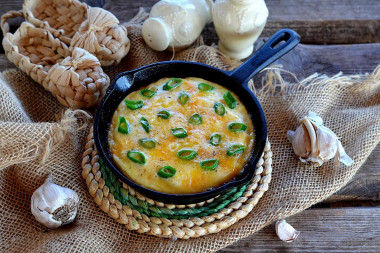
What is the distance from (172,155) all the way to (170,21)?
73cm

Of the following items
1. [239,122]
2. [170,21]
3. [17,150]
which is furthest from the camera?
[170,21]

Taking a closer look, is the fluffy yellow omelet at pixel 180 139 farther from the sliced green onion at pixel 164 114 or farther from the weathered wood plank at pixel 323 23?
the weathered wood plank at pixel 323 23

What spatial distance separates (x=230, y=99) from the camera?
1777 millimetres

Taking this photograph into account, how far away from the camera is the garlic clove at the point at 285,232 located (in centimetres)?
167

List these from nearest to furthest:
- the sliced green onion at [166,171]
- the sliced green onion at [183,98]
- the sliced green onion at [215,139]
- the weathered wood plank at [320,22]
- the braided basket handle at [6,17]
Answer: the sliced green onion at [166,171] → the sliced green onion at [215,139] → the sliced green onion at [183,98] → the braided basket handle at [6,17] → the weathered wood plank at [320,22]

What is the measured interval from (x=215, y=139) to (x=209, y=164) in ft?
0.38

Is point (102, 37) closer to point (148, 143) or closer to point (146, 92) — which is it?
point (146, 92)

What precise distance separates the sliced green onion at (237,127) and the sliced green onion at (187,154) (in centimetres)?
19

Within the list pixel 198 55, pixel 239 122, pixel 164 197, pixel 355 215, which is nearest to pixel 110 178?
pixel 164 197

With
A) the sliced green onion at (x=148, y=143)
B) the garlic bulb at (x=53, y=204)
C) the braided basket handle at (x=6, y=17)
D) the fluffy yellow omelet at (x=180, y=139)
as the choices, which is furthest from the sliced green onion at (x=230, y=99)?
the braided basket handle at (x=6, y=17)

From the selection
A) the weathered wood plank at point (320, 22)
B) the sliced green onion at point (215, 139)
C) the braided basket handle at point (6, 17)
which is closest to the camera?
the sliced green onion at point (215, 139)

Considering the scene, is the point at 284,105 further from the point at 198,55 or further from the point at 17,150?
the point at 17,150

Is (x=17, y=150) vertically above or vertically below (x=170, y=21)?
below

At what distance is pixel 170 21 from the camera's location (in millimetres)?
2031
